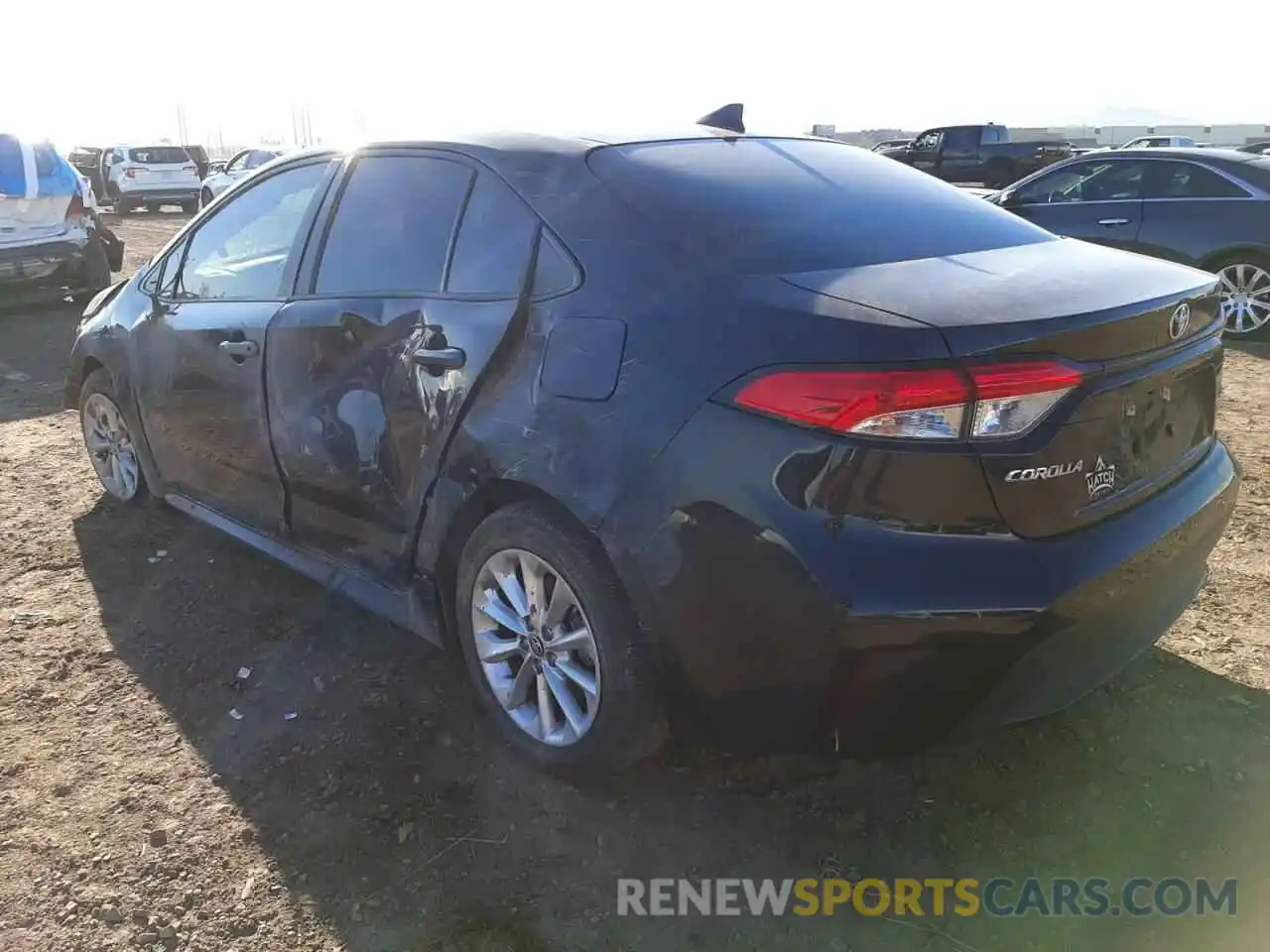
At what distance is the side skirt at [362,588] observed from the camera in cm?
291

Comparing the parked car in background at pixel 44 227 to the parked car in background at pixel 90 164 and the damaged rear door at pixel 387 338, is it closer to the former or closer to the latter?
the damaged rear door at pixel 387 338

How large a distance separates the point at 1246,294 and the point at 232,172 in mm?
21042

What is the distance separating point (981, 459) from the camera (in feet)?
6.48

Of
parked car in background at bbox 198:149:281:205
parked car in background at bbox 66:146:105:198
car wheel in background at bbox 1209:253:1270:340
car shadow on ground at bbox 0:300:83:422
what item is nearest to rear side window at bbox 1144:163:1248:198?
car wheel in background at bbox 1209:253:1270:340

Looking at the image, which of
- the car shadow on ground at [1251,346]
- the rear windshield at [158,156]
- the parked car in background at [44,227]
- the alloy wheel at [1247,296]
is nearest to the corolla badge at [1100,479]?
the car shadow on ground at [1251,346]

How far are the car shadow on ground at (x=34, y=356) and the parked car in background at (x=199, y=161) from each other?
1581 cm

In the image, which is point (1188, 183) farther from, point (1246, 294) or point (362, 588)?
point (362, 588)

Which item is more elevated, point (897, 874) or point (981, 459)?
point (981, 459)

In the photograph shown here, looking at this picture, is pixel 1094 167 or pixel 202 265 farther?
pixel 1094 167

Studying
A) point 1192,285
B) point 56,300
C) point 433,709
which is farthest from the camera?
point 56,300

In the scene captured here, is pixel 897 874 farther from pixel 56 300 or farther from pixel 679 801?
pixel 56 300

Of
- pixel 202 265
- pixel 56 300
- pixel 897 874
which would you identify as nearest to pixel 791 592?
pixel 897 874

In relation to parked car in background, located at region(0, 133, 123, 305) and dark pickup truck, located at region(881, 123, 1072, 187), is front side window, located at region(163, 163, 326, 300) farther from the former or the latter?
dark pickup truck, located at region(881, 123, 1072, 187)

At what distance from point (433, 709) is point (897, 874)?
1.41 m
